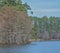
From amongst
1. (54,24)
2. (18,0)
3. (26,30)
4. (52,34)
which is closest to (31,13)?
(18,0)

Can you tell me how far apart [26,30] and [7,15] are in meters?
5.94

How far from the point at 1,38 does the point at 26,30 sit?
6.63m

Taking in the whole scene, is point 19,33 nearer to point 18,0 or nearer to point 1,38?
point 1,38

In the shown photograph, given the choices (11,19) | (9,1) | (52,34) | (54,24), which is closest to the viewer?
(11,19)

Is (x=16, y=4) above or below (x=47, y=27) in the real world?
above

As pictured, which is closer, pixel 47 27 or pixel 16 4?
pixel 16 4

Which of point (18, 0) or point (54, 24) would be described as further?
point (54, 24)

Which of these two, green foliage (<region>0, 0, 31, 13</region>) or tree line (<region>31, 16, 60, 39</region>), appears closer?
green foliage (<region>0, 0, 31, 13</region>)

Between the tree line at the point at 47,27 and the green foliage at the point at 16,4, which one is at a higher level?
the green foliage at the point at 16,4

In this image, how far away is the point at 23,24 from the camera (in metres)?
77.8

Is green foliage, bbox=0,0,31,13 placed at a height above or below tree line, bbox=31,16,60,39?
above

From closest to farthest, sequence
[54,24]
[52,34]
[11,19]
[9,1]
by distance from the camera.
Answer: [11,19] < [9,1] < [52,34] < [54,24]

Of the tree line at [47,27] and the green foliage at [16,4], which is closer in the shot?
the green foliage at [16,4]

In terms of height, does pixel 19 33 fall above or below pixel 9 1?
below
